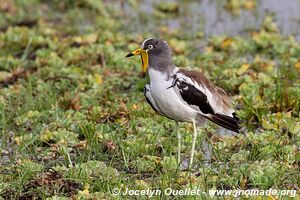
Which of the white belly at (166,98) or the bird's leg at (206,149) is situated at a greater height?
the white belly at (166,98)

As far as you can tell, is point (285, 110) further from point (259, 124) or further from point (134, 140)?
point (134, 140)

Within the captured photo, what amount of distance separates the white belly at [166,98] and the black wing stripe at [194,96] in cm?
5

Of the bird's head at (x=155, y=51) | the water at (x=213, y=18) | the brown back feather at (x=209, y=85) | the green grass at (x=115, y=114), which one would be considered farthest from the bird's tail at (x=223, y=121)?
the water at (x=213, y=18)

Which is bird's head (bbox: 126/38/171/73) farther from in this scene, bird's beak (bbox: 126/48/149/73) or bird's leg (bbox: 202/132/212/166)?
bird's leg (bbox: 202/132/212/166)

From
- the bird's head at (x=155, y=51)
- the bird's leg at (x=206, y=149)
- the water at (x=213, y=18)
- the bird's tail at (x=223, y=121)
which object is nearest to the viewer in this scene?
the bird's head at (x=155, y=51)

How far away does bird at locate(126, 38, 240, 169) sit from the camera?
6.16 meters

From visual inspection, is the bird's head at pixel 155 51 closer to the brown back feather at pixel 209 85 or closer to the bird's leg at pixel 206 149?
the brown back feather at pixel 209 85

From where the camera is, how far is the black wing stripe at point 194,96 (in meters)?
6.18

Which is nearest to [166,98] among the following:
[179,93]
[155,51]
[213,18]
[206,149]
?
[179,93]

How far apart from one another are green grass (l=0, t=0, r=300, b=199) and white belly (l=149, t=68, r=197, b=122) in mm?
410

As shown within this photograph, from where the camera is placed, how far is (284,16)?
11469mm

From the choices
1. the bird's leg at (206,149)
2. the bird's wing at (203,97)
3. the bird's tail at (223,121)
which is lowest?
the bird's leg at (206,149)

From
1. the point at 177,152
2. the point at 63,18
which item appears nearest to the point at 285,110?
the point at 177,152

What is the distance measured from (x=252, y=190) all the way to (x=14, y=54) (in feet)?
16.3
